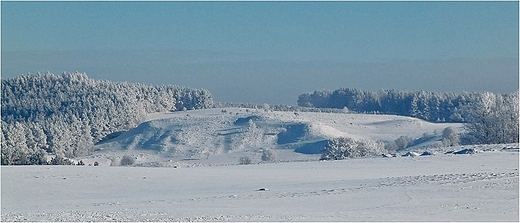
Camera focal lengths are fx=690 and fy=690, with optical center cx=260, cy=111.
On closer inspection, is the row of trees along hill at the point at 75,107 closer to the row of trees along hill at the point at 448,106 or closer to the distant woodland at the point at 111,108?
the distant woodland at the point at 111,108

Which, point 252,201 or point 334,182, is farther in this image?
point 334,182

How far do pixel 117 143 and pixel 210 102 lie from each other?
43087 mm

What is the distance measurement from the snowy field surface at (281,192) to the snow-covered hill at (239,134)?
44.7 metres

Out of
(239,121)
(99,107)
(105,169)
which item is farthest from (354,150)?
(99,107)

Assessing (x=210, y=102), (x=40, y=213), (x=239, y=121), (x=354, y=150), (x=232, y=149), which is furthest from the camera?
(x=210, y=102)

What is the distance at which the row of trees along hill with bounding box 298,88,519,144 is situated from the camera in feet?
172

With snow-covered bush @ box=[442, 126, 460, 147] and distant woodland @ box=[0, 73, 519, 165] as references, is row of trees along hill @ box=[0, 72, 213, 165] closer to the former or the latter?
distant woodland @ box=[0, 73, 519, 165]

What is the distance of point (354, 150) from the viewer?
5228 cm

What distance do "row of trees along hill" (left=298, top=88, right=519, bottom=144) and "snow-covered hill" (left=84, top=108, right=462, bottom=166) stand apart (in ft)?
44.0

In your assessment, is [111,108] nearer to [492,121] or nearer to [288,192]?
[492,121]

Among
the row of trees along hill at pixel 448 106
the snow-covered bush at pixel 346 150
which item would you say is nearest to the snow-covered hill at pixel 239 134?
the row of trees along hill at pixel 448 106

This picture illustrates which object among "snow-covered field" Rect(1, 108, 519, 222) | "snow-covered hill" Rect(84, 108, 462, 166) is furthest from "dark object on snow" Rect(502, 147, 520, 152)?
"snow-covered hill" Rect(84, 108, 462, 166)

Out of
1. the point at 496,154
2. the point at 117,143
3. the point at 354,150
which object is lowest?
the point at 117,143

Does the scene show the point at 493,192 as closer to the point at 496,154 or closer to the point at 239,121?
the point at 496,154
